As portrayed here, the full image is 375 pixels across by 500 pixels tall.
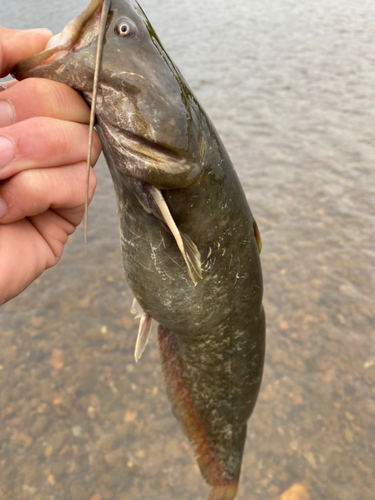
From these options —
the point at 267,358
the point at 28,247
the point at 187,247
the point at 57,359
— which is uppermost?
the point at 28,247

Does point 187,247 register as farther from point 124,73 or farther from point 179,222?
point 124,73

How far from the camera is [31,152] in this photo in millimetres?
989

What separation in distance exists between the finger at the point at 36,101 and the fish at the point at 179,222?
0.04 metres

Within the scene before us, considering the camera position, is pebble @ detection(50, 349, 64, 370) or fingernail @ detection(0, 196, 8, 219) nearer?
fingernail @ detection(0, 196, 8, 219)

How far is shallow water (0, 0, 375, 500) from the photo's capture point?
8.94 ft

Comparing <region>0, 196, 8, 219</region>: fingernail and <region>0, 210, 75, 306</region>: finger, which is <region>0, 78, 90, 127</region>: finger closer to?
<region>0, 196, 8, 219</region>: fingernail

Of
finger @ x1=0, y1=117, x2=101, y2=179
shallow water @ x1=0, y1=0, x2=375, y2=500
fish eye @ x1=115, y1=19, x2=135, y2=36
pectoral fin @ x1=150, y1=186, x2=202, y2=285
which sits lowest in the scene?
shallow water @ x1=0, y1=0, x2=375, y2=500

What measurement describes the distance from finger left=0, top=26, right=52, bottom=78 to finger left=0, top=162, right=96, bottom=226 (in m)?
0.32

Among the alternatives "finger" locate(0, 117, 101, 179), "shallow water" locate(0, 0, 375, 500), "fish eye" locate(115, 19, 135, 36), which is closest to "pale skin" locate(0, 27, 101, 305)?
"finger" locate(0, 117, 101, 179)

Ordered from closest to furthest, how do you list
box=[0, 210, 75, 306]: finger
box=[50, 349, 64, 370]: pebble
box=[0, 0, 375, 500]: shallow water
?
box=[0, 210, 75, 306]: finger, box=[0, 0, 375, 500]: shallow water, box=[50, 349, 64, 370]: pebble

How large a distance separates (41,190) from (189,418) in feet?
5.41

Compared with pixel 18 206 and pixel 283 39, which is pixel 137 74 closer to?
pixel 18 206

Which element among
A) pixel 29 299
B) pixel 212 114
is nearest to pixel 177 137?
pixel 29 299

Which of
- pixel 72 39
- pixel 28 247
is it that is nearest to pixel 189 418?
pixel 28 247
